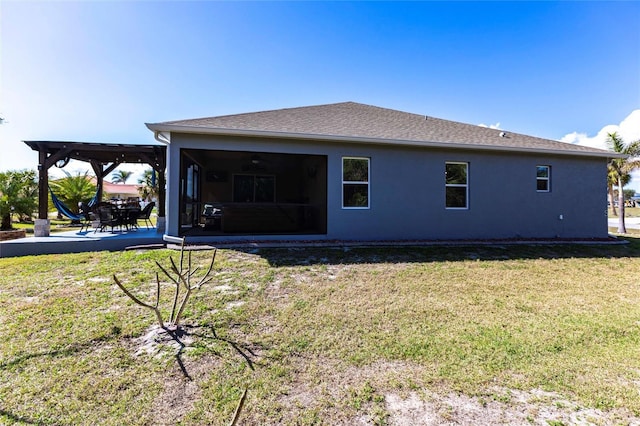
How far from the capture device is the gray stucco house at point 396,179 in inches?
315

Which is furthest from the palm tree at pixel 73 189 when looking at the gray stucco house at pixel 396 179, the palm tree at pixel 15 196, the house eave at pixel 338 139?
the house eave at pixel 338 139

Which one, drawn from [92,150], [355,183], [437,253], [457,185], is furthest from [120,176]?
[437,253]

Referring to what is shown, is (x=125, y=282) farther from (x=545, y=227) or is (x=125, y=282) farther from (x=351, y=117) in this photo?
(x=545, y=227)

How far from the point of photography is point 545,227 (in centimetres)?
1009

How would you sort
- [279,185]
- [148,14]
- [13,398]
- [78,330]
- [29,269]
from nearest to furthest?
[13,398], [78,330], [29,269], [148,14], [279,185]

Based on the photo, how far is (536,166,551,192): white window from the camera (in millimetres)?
10070

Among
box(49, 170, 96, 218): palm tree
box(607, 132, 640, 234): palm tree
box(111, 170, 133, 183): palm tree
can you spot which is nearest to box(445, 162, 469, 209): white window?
box(607, 132, 640, 234): palm tree

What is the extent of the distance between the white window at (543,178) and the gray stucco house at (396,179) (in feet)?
0.11

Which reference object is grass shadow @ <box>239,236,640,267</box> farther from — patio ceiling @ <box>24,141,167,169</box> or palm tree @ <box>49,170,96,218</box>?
palm tree @ <box>49,170,96,218</box>

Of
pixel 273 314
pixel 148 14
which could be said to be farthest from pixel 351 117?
pixel 273 314

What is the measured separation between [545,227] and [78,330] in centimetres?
1226

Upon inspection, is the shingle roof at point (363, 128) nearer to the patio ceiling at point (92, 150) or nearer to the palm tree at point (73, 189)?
the patio ceiling at point (92, 150)

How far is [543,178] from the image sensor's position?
10117mm

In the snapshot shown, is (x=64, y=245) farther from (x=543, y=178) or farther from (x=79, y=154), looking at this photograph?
(x=543, y=178)
